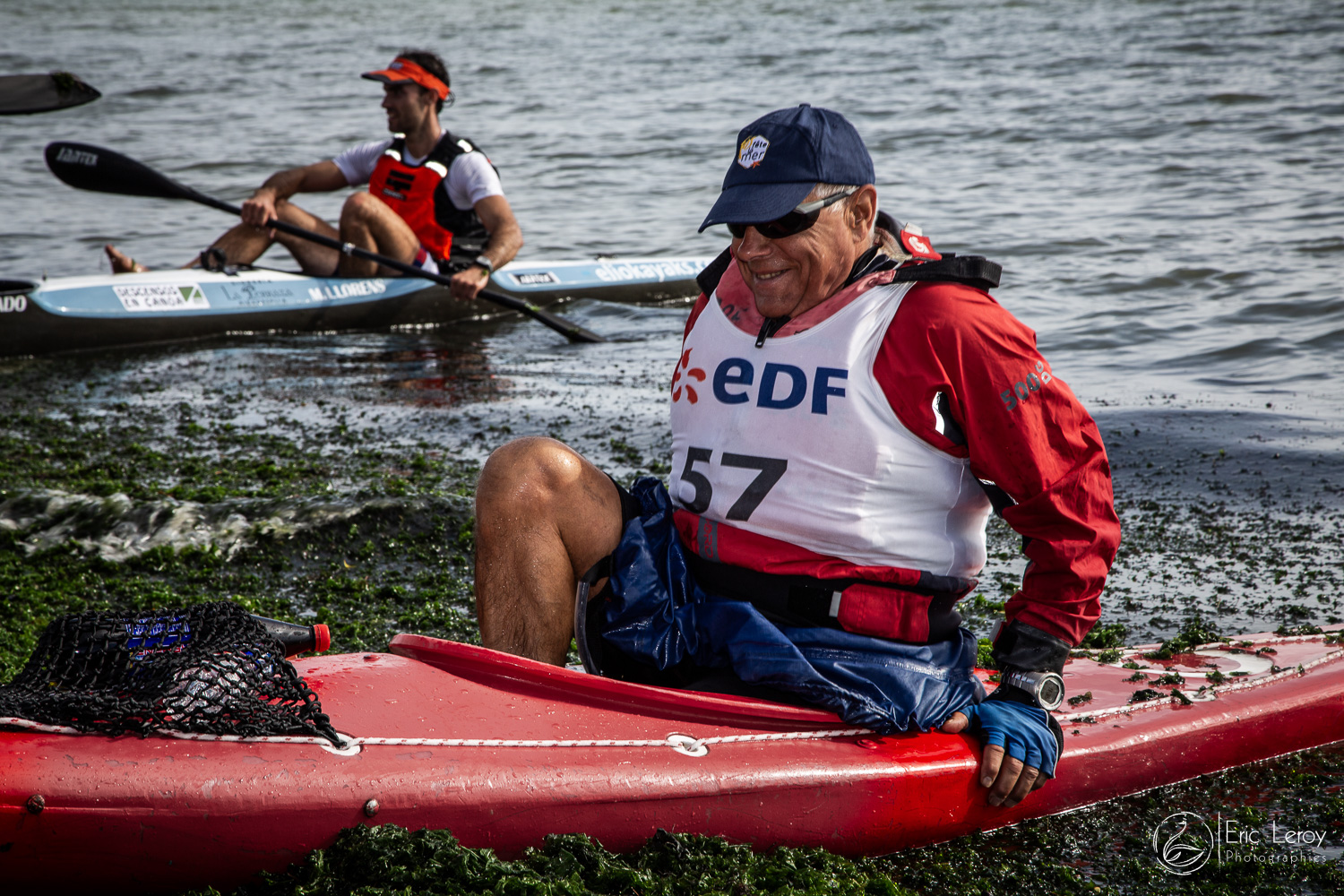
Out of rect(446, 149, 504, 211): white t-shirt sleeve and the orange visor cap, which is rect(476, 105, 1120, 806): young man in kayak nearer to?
the orange visor cap

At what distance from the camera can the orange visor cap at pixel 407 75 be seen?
6.61 metres

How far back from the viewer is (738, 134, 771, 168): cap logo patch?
2129 millimetres

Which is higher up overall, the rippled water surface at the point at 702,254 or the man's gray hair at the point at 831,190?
the man's gray hair at the point at 831,190

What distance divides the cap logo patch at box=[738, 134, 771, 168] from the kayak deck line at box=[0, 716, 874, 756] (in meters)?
0.97

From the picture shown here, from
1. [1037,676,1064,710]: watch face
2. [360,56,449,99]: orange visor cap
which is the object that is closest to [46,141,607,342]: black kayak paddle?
[360,56,449,99]: orange visor cap

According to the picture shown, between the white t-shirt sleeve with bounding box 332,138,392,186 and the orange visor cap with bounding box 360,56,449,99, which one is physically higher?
the orange visor cap with bounding box 360,56,449,99

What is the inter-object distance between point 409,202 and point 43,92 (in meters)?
2.02

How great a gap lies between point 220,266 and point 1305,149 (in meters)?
8.91

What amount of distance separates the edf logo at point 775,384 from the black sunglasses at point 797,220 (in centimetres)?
22

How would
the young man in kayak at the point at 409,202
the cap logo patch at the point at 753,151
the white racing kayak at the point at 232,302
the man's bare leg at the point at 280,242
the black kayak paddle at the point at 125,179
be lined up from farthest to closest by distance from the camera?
1. the man's bare leg at the point at 280,242
2. the black kayak paddle at the point at 125,179
3. the young man in kayak at the point at 409,202
4. the white racing kayak at the point at 232,302
5. the cap logo patch at the point at 753,151

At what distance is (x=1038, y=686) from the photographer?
2.09 metres

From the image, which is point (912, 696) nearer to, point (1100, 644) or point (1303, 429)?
point (1100, 644)

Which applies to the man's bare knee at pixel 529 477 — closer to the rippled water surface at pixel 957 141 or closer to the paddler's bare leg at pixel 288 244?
the rippled water surface at pixel 957 141

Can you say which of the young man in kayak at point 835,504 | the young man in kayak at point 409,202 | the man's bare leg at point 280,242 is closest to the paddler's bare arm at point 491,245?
the young man in kayak at point 409,202
